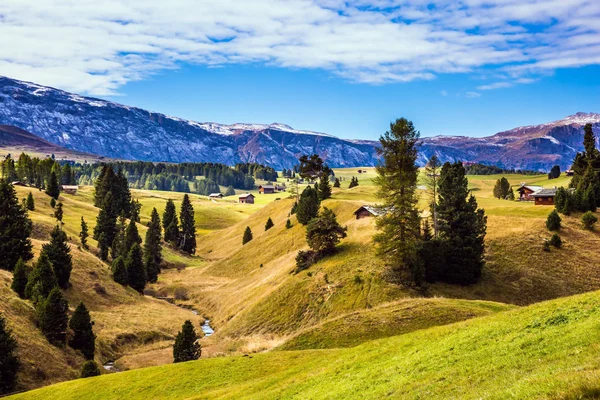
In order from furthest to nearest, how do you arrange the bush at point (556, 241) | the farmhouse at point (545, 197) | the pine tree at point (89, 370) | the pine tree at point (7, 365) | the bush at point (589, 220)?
the farmhouse at point (545, 197)
the bush at point (589, 220)
the bush at point (556, 241)
the pine tree at point (89, 370)
the pine tree at point (7, 365)

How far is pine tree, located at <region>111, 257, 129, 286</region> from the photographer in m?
85.3

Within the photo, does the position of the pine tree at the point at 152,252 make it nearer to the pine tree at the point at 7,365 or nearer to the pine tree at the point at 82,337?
the pine tree at the point at 82,337

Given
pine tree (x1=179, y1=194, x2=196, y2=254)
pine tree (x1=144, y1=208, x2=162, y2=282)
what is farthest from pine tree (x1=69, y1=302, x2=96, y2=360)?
pine tree (x1=179, y1=194, x2=196, y2=254)

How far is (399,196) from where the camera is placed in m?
58.1

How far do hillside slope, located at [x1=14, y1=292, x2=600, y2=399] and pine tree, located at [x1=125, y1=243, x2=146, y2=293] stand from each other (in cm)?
5143

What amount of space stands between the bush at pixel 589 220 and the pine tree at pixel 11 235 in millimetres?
87013

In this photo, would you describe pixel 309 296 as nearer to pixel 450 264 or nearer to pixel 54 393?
pixel 450 264

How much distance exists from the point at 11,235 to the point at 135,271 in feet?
75.8

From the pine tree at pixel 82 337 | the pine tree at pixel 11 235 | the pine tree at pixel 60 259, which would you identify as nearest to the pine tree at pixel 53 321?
the pine tree at pixel 82 337

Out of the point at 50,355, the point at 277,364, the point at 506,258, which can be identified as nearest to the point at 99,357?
the point at 50,355

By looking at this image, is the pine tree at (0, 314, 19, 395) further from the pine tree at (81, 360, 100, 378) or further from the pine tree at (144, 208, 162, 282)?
the pine tree at (144, 208, 162, 282)

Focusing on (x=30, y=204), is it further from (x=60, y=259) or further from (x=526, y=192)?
(x=526, y=192)

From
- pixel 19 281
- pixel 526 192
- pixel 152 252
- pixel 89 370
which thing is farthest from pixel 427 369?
pixel 526 192

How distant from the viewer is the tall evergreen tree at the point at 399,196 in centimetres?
5775
